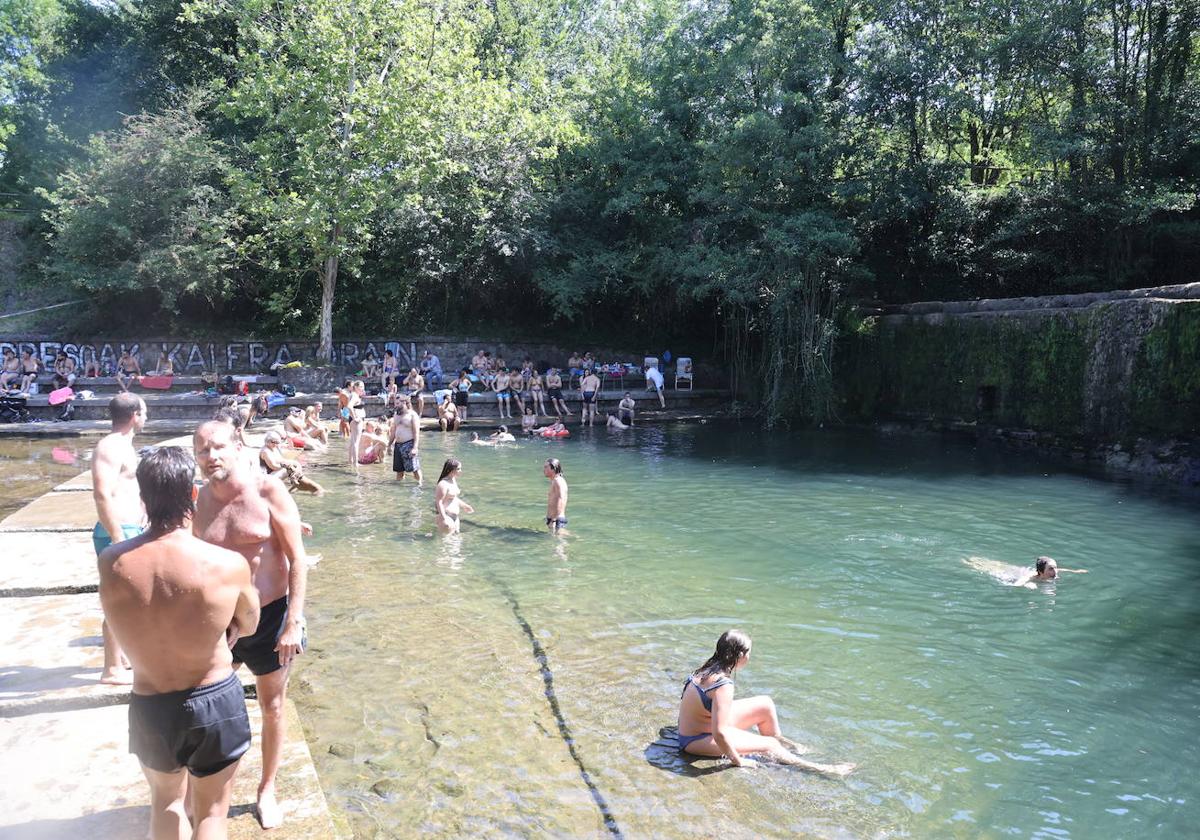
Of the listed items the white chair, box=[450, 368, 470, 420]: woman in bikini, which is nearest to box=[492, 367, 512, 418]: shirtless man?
box=[450, 368, 470, 420]: woman in bikini

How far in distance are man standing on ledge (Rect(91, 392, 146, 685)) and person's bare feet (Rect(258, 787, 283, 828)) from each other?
1.57 meters

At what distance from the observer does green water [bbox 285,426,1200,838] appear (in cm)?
533

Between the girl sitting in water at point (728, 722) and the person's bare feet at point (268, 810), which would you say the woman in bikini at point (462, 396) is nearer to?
the girl sitting in water at point (728, 722)

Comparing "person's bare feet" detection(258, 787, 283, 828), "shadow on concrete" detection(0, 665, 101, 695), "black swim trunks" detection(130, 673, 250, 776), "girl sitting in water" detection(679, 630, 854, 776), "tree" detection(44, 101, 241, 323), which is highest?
"tree" detection(44, 101, 241, 323)

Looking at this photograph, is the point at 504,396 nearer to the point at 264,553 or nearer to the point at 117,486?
the point at 117,486

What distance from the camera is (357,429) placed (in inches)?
682

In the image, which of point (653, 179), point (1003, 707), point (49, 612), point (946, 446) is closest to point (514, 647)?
point (49, 612)

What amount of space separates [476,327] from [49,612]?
26.4m

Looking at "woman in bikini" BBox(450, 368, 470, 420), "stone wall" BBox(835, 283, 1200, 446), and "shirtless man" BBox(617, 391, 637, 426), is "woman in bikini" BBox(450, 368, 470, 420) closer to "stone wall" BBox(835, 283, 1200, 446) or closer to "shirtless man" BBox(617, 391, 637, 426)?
"shirtless man" BBox(617, 391, 637, 426)

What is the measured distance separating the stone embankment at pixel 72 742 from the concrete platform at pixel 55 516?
149 cm

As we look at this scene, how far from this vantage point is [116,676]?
197 inches

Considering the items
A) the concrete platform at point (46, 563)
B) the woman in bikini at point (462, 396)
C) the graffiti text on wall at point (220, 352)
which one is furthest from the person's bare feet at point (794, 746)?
the graffiti text on wall at point (220, 352)

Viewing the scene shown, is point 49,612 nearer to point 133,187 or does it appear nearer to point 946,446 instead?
point 946,446

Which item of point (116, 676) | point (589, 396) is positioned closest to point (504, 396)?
point (589, 396)
